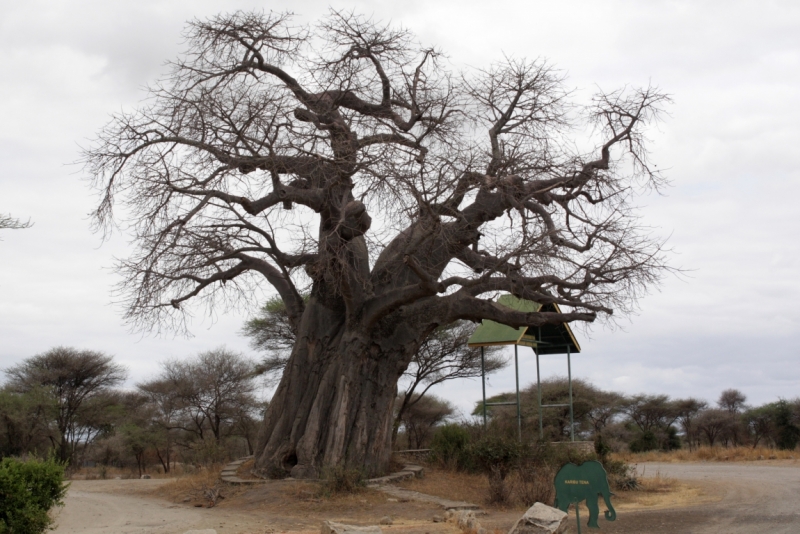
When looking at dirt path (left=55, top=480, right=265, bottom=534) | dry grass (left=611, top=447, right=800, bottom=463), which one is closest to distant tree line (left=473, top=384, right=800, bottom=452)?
dry grass (left=611, top=447, right=800, bottom=463)

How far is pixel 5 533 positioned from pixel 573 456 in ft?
28.3

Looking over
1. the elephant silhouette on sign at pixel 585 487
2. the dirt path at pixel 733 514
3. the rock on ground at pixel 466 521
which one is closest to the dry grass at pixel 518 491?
the dirt path at pixel 733 514

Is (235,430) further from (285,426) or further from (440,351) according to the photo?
(285,426)

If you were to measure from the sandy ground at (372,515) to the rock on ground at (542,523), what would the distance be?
1.06 metres

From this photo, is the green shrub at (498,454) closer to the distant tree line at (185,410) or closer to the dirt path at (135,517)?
the dirt path at (135,517)

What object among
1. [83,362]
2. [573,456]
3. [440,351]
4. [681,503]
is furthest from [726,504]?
[83,362]

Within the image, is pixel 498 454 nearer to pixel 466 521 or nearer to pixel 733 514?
pixel 733 514

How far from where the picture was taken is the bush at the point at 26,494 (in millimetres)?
6789

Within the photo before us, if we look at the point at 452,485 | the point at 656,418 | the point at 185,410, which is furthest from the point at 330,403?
the point at 656,418

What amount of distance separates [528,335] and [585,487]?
10008 millimetres

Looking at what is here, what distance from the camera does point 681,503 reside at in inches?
417

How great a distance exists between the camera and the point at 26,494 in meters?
6.94

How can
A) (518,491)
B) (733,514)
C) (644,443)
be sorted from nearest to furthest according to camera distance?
(733,514), (518,491), (644,443)

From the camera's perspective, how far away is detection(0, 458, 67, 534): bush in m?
6.79
